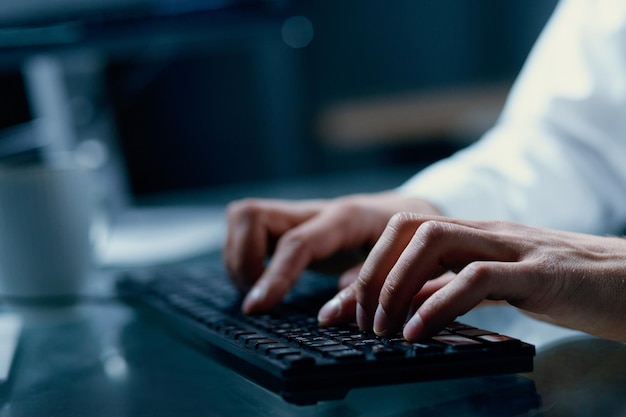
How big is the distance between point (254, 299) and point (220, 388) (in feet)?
0.43

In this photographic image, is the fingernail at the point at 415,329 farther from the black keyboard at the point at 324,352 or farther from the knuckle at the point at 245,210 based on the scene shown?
the knuckle at the point at 245,210

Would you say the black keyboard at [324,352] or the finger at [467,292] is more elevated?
the finger at [467,292]

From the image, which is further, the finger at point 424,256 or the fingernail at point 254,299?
the fingernail at point 254,299

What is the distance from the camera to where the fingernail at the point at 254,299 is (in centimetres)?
54

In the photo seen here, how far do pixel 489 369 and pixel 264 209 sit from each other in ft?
1.19

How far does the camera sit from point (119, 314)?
0.66 meters

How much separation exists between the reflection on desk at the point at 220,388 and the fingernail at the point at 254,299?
52mm

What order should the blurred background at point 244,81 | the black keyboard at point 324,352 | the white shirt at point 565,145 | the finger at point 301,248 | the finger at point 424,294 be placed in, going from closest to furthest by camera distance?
→ the black keyboard at point 324,352
the finger at point 424,294
the finger at point 301,248
the white shirt at point 565,145
the blurred background at point 244,81

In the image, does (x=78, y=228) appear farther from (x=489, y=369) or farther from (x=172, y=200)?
(x=172, y=200)

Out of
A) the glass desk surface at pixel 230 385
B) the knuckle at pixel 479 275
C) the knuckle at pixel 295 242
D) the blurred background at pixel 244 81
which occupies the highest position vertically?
the blurred background at pixel 244 81

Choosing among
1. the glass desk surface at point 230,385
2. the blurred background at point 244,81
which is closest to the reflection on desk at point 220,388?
the glass desk surface at point 230,385

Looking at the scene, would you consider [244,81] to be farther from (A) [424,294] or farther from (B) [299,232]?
(A) [424,294]

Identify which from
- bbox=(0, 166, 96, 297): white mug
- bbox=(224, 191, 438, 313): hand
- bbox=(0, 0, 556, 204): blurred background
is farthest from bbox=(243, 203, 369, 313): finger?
bbox=(0, 0, 556, 204): blurred background

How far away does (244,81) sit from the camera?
171cm
